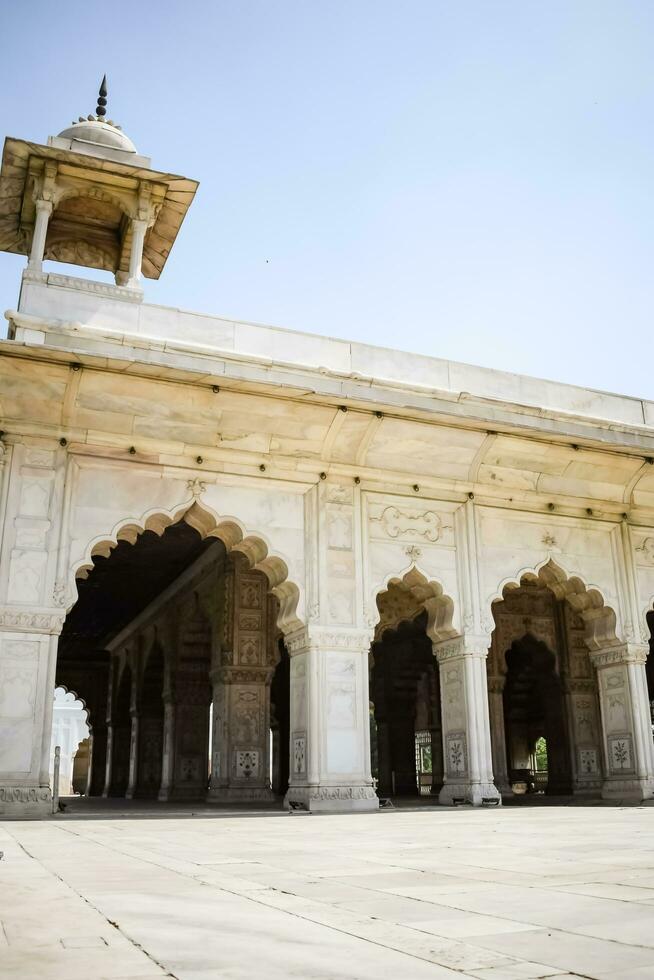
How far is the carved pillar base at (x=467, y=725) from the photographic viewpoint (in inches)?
420

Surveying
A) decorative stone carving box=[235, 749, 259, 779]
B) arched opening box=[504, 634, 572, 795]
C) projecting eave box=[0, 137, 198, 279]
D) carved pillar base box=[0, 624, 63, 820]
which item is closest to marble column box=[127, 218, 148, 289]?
projecting eave box=[0, 137, 198, 279]

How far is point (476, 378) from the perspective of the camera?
11641 mm

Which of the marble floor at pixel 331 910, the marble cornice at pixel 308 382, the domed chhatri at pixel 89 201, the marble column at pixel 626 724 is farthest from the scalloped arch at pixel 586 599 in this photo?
the marble floor at pixel 331 910

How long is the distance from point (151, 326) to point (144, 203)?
2282 millimetres

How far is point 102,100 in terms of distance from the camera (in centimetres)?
1303

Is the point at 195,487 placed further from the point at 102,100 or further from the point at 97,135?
the point at 102,100

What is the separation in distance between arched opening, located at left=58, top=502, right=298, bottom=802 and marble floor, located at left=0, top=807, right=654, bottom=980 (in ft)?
19.8

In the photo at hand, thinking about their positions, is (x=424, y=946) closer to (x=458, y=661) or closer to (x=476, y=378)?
(x=458, y=661)

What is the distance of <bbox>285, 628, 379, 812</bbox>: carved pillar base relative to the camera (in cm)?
986

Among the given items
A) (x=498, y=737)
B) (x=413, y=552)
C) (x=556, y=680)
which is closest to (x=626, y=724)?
(x=498, y=737)

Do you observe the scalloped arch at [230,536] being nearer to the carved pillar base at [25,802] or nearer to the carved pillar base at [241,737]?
the carved pillar base at [25,802]

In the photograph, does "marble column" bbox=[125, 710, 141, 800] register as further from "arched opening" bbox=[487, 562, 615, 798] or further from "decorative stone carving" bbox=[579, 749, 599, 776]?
"decorative stone carving" bbox=[579, 749, 599, 776]

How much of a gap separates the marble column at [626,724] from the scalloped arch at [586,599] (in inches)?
7.4

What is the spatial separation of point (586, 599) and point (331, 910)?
10.5m
